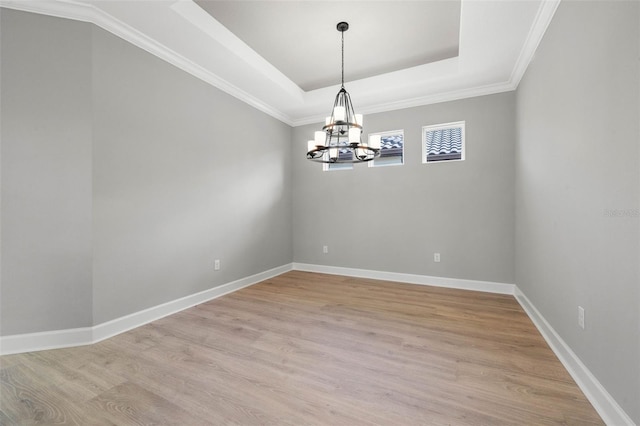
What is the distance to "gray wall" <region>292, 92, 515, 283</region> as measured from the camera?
11.8 feet

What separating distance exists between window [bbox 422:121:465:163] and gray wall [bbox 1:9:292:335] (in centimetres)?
303

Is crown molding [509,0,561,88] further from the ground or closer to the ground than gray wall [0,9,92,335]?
further from the ground

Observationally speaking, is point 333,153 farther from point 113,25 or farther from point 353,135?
point 113,25

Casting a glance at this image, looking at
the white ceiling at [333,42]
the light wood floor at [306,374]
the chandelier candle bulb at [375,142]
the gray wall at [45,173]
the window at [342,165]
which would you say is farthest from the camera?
the window at [342,165]

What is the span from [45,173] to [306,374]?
2.56m

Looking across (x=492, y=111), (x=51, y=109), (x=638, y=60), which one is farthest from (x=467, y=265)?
(x=51, y=109)

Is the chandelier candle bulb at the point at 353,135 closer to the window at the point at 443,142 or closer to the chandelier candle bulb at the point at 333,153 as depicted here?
the chandelier candle bulb at the point at 333,153

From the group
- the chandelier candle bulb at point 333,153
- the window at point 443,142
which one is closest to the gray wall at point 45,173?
the chandelier candle bulb at point 333,153

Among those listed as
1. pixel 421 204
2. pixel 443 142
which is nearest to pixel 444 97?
pixel 443 142

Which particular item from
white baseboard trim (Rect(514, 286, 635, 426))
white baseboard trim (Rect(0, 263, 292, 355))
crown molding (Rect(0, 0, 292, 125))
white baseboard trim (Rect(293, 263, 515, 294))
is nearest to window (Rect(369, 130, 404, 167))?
white baseboard trim (Rect(293, 263, 515, 294))

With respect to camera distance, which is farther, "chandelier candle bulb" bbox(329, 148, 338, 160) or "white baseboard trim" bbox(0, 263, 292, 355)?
"chandelier candle bulb" bbox(329, 148, 338, 160)

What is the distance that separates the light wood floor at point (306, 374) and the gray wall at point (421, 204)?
109 centimetres

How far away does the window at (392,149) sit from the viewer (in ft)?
13.8

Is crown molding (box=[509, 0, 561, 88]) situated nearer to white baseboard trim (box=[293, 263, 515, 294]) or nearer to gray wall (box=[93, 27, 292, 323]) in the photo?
white baseboard trim (box=[293, 263, 515, 294])
